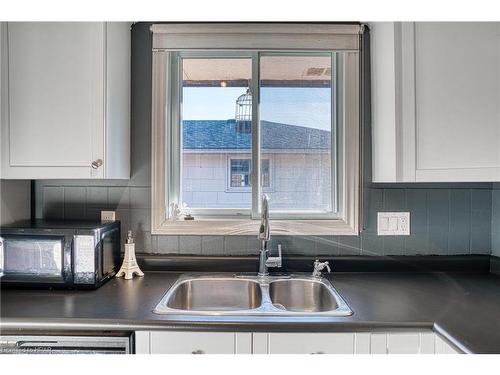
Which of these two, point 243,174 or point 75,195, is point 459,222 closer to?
point 243,174

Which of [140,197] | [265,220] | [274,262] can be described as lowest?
[274,262]

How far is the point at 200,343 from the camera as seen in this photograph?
110 cm

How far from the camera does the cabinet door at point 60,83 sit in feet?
4.72

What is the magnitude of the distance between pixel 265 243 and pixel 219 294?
333 mm

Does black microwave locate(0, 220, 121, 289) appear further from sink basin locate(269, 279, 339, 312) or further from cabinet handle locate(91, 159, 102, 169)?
sink basin locate(269, 279, 339, 312)

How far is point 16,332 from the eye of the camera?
1.10 metres

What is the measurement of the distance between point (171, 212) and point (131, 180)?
0.27m

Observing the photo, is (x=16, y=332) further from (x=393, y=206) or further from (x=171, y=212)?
(x=393, y=206)

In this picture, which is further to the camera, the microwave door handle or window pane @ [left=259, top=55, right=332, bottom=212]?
window pane @ [left=259, top=55, right=332, bottom=212]

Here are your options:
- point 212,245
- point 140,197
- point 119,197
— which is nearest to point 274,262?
point 212,245

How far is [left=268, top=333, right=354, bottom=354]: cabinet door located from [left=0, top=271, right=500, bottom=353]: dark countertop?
3 centimetres

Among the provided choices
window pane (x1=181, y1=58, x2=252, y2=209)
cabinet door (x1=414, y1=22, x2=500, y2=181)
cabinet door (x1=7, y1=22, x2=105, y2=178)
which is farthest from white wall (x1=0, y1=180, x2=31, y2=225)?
cabinet door (x1=414, y1=22, x2=500, y2=181)

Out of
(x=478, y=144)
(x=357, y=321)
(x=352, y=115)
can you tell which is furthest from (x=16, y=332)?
(x=478, y=144)

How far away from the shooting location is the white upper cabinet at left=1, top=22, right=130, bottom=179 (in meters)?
1.44
